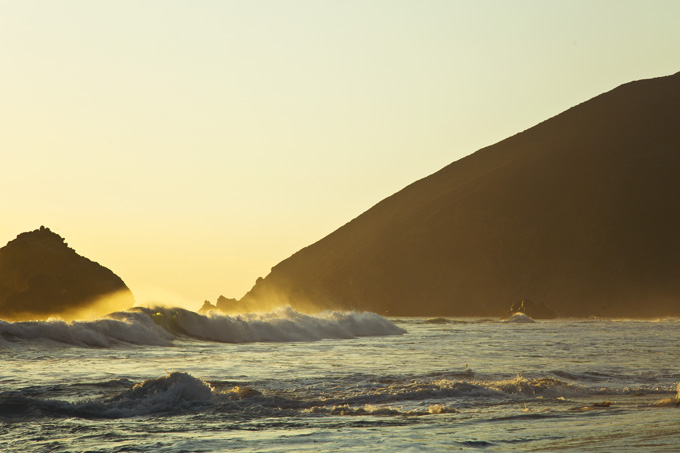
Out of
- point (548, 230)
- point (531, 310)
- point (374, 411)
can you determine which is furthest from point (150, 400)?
point (548, 230)

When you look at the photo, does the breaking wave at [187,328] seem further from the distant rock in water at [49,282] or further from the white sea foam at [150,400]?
the white sea foam at [150,400]

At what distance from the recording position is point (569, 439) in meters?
12.2

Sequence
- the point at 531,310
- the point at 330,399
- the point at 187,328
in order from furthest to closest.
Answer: the point at 531,310 → the point at 187,328 → the point at 330,399

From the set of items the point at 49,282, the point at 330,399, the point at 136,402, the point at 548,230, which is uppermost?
the point at 548,230

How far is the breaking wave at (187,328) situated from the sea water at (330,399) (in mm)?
956

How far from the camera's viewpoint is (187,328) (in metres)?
45.0

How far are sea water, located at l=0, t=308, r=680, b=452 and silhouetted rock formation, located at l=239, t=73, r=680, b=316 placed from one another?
109 meters

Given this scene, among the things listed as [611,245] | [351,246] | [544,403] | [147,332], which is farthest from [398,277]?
[544,403]

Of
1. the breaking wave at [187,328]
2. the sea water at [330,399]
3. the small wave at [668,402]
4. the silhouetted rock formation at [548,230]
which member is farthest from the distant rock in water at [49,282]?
the silhouetted rock formation at [548,230]

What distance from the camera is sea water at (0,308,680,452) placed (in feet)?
40.7

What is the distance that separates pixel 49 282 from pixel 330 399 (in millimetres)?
46800

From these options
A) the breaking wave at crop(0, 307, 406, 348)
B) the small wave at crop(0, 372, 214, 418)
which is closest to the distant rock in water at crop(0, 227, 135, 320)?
the breaking wave at crop(0, 307, 406, 348)

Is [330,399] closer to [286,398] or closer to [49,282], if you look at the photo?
[286,398]

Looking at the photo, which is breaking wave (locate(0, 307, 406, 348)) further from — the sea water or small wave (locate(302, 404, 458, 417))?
small wave (locate(302, 404, 458, 417))
